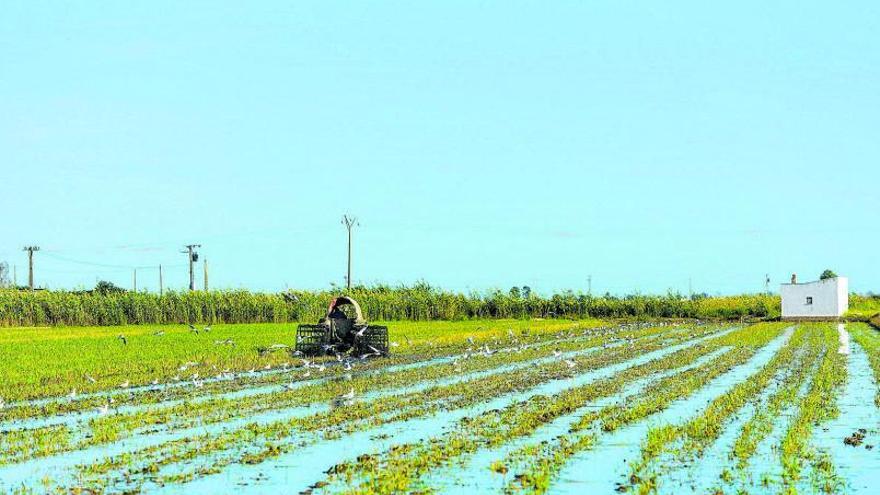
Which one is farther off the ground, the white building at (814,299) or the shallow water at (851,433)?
the white building at (814,299)

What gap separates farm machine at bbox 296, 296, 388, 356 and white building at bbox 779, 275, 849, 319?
136 ft

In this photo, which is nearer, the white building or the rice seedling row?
the rice seedling row

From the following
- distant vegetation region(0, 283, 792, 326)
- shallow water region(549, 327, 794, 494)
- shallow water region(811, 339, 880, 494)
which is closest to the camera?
shallow water region(549, 327, 794, 494)

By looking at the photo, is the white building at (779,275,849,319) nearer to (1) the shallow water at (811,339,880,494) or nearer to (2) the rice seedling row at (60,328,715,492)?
(2) the rice seedling row at (60,328,715,492)

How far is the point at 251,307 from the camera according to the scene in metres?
60.2

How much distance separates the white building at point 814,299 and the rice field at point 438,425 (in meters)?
37.7

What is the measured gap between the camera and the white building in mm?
63188

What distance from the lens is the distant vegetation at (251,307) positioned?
59.0 meters

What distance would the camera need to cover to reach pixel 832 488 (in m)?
10.1

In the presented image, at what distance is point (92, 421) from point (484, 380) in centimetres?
856

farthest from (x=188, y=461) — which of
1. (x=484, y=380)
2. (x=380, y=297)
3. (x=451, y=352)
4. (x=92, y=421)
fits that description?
(x=380, y=297)

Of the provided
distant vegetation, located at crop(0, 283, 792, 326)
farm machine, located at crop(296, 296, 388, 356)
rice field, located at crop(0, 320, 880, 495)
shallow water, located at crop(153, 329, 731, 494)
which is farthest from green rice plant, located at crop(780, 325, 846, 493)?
distant vegetation, located at crop(0, 283, 792, 326)

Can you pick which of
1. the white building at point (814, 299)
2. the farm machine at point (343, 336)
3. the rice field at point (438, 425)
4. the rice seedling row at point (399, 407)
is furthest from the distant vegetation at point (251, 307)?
the rice seedling row at point (399, 407)

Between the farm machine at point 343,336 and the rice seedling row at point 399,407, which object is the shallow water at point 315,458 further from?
the farm machine at point 343,336
